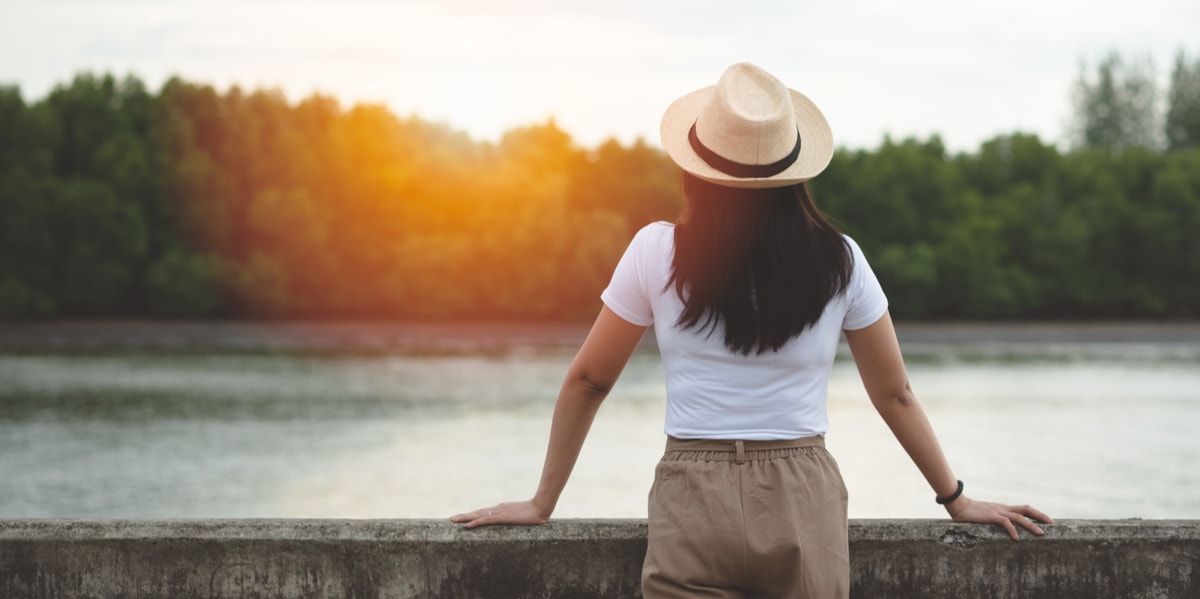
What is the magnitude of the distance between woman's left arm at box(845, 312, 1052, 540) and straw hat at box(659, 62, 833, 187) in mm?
370

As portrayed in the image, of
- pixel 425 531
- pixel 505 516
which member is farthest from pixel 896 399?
pixel 425 531

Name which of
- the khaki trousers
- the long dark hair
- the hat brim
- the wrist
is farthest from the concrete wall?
the hat brim

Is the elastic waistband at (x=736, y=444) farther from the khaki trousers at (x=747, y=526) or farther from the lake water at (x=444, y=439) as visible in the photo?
the lake water at (x=444, y=439)

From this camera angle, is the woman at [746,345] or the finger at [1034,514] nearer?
the woman at [746,345]

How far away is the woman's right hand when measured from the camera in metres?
3.15

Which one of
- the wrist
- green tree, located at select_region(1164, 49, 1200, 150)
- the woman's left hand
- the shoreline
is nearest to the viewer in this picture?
the wrist

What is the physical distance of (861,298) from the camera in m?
2.47

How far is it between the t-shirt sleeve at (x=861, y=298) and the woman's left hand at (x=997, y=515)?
87 centimetres

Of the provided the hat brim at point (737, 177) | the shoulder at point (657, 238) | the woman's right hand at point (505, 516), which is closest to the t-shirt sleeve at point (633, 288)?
the shoulder at point (657, 238)

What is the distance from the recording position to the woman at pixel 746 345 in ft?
7.77

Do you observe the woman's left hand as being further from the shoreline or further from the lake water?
the shoreline

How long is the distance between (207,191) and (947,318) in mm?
37510

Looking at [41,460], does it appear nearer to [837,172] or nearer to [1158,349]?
[1158,349]

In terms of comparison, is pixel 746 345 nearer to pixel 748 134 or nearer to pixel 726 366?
pixel 726 366
